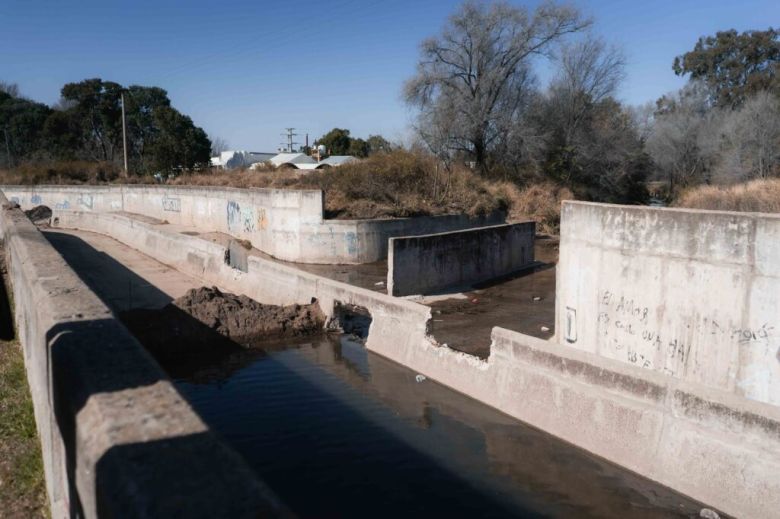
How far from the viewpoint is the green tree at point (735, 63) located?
53.2m

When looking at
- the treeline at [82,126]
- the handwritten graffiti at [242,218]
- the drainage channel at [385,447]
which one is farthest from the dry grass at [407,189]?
the treeline at [82,126]

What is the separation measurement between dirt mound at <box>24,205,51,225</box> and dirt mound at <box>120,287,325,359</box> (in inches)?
1112

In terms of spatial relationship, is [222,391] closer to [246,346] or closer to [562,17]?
[246,346]

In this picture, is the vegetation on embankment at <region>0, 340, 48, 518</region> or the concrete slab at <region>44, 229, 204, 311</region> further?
the concrete slab at <region>44, 229, 204, 311</region>

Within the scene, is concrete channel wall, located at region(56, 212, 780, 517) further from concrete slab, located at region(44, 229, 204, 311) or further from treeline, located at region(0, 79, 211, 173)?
treeline, located at region(0, 79, 211, 173)

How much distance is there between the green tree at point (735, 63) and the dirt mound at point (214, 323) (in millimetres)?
51569

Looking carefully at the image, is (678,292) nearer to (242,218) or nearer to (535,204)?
(242,218)

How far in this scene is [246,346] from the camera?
13039 millimetres

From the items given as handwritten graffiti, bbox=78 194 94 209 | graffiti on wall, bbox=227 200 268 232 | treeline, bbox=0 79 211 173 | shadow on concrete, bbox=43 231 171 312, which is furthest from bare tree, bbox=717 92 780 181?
treeline, bbox=0 79 211 173

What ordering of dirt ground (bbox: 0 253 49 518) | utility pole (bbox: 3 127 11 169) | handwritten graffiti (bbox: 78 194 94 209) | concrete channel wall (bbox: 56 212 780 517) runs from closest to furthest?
1. dirt ground (bbox: 0 253 49 518)
2. concrete channel wall (bbox: 56 212 780 517)
3. handwritten graffiti (bbox: 78 194 94 209)
4. utility pole (bbox: 3 127 11 169)

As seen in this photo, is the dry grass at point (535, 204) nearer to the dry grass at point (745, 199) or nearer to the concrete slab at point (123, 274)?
the dry grass at point (745, 199)

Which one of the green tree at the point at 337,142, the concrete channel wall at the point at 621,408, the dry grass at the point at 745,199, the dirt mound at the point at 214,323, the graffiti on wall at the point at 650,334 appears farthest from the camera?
the green tree at the point at 337,142

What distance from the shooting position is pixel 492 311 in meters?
15.5

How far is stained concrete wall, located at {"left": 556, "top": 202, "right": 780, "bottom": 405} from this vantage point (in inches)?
316
